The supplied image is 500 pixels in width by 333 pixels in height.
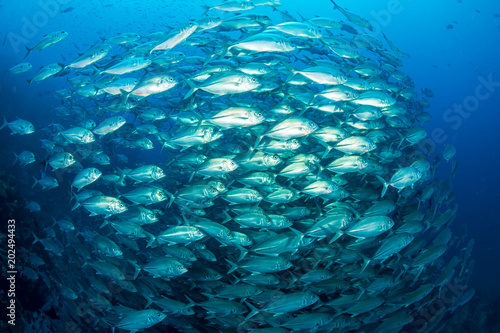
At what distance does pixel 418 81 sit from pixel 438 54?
24.4m

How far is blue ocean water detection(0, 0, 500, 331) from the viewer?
11.8 metres

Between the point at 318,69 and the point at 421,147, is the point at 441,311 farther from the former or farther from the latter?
the point at 318,69

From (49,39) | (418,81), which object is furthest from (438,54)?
(49,39)

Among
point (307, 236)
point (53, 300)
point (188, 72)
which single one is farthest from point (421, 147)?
point (53, 300)

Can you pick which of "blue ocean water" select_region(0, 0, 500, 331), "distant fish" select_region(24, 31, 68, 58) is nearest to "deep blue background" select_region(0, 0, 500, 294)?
"blue ocean water" select_region(0, 0, 500, 331)

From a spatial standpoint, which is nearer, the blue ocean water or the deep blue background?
the blue ocean water

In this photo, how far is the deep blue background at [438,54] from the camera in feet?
95.5

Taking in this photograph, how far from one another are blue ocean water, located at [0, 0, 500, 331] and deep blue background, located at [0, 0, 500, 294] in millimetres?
186

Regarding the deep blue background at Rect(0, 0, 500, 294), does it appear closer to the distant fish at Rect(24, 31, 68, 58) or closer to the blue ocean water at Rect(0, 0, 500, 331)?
the blue ocean water at Rect(0, 0, 500, 331)

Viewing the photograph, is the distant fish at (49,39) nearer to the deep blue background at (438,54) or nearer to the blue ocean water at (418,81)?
the blue ocean water at (418,81)

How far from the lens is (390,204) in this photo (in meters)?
4.70

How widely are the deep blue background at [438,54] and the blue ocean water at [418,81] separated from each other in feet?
0.61

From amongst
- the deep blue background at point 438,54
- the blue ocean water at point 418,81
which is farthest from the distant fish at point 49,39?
the deep blue background at point 438,54

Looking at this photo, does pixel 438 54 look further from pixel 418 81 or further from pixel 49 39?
pixel 49 39
